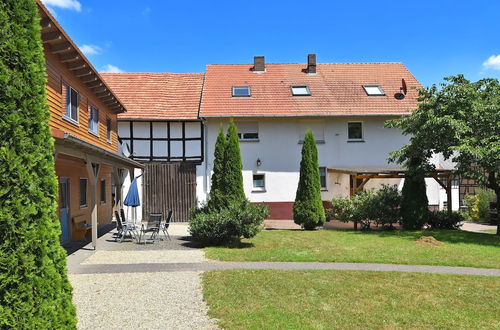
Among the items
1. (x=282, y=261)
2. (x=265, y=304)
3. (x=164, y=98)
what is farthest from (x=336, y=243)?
(x=164, y=98)

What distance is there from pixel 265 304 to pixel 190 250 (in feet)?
18.4

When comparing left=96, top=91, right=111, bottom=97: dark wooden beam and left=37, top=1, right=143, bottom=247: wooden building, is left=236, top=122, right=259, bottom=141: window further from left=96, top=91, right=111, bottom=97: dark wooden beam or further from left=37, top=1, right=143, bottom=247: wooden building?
left=96, top=91, right=111, bottom=97: dark wooden beam

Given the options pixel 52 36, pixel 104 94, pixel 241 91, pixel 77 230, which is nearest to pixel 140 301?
pixel 52 36

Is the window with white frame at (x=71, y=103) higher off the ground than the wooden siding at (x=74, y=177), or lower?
higher

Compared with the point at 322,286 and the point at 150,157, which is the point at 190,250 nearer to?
the point at 322,286

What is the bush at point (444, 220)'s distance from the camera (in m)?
15.9

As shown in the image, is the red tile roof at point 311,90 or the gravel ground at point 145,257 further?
the red tile roof at point 311,90

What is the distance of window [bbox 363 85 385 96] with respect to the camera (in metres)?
22.0

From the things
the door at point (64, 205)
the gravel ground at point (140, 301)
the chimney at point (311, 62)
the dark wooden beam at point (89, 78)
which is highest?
the chimney at point (311, 62)

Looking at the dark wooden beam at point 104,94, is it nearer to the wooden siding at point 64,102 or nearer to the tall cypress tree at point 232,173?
the wooden siding at point 64,102

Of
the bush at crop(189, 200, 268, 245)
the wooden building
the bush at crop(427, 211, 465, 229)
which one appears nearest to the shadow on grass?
the bush at crop(427, 211, 465, 229)

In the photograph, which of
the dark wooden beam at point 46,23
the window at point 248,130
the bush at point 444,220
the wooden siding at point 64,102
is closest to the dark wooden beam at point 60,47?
the wooden siding at point 64,102

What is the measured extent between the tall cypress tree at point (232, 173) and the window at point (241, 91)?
31.4 ft

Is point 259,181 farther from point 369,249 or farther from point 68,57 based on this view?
point 68,57
